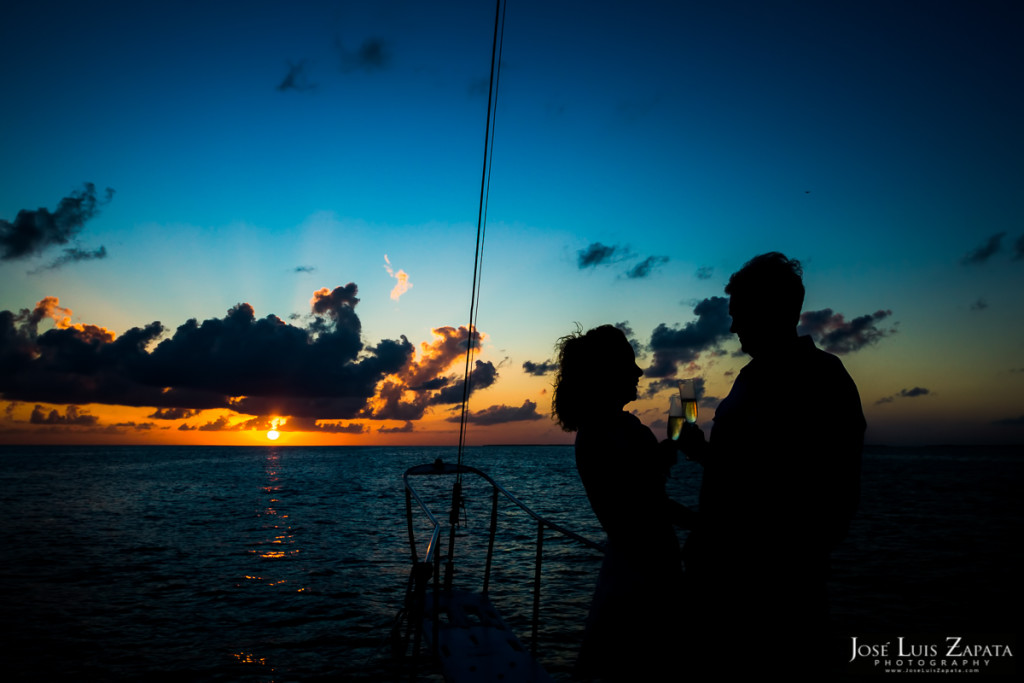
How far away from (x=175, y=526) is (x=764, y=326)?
30.4m

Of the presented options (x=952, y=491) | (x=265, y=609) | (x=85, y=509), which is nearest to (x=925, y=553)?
(x=265, y=609)

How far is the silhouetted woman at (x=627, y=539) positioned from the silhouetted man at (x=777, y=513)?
387mm

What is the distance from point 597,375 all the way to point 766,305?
85cm

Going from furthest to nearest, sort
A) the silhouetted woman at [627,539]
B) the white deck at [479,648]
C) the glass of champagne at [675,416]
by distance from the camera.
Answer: the white deck at [479,648] < the glass of champagne at [675,416] < the silhouetted woman at [627,539]

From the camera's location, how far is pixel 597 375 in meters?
2.60

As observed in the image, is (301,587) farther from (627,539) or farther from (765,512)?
(765,512)

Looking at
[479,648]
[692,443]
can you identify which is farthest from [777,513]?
[479,648]

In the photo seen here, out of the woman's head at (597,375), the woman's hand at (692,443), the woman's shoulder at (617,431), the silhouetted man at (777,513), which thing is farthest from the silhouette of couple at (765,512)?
the woman's head at (597,375)

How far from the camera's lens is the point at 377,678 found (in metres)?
9.00

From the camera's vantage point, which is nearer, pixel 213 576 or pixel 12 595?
pixel 12 595

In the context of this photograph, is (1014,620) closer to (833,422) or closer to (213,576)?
(833,422)

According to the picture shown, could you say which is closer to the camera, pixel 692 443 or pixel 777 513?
pixel 777 513

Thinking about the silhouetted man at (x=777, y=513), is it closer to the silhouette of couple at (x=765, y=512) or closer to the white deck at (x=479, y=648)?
the silhouette of couple at (x=765, y=512)

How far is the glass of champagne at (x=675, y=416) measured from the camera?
304 centimetres
